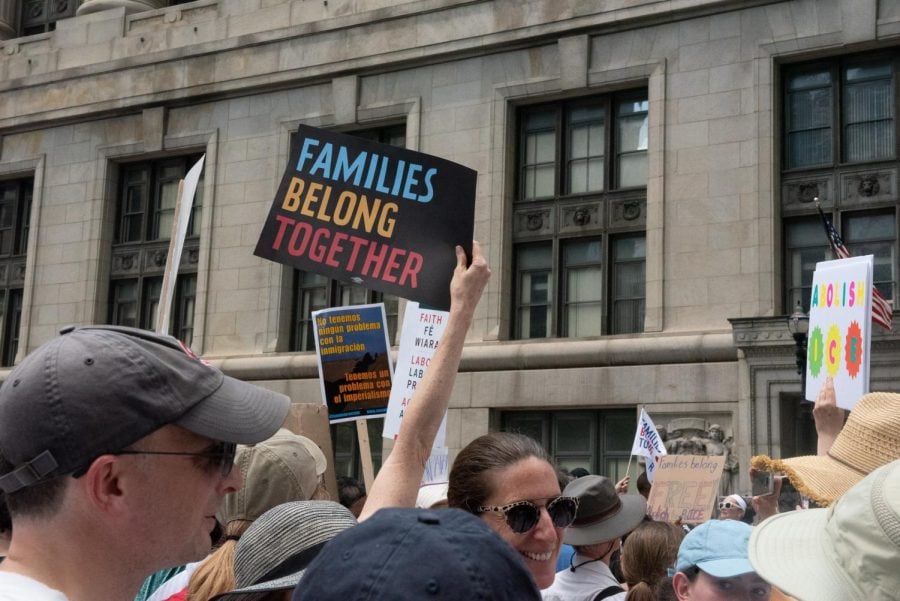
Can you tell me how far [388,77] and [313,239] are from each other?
18.9m

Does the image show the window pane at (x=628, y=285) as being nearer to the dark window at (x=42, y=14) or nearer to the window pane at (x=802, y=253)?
the window pane at (x=802, y=253)

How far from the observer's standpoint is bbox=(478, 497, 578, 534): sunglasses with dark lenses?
378 cm

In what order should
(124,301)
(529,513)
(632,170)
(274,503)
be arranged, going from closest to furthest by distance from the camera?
(529,513) → (274,503) → (632,170) → (124,301)

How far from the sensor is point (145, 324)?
26328mm

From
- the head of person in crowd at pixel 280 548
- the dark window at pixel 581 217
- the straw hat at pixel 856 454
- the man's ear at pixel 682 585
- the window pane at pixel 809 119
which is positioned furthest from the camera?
the dark window at pixel 581 217

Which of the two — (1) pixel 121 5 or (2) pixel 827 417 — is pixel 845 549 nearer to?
(2) pixel 827 417

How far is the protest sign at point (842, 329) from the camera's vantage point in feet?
26.1

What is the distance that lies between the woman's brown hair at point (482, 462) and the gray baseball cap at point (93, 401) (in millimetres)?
1456

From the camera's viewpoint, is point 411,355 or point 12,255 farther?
point 12,255

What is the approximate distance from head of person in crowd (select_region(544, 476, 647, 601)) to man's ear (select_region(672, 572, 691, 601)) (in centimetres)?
91

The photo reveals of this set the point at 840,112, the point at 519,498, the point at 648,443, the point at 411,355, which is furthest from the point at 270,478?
the point at 840,112

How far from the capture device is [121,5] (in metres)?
27.8

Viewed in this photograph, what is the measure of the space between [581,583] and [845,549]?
3.39 meters

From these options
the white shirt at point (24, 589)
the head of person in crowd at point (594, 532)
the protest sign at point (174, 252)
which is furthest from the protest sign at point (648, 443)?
the white shirt at point (24, 589)
